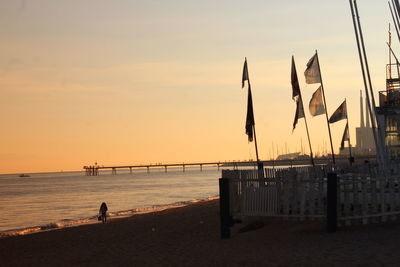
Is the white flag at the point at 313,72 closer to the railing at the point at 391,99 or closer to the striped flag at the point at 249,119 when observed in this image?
the striped flag at the point at 249,119

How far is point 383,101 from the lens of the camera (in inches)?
1649

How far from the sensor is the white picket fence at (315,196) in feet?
55.4

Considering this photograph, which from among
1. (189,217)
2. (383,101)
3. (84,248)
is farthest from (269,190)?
(383,101)

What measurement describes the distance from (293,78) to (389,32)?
92.1 ft

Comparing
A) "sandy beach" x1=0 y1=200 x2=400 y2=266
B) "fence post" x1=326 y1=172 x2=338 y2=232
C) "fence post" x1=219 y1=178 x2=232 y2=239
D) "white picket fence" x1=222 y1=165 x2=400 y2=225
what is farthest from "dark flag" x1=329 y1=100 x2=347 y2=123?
"fence post" x1=326 y1=172 x2=338 y2=232

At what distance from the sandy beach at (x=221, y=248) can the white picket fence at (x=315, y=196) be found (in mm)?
528

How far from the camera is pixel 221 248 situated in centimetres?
1617

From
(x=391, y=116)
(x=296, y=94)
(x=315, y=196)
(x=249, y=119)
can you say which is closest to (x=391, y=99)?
(x=391, y=116)

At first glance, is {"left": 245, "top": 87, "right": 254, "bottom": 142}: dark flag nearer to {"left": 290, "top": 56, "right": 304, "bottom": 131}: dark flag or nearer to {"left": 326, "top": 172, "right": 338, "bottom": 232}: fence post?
{"left": 290, "top": 56, "right": 304, "bottom": 131}: dark flag

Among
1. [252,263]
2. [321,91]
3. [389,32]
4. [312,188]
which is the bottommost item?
[252,263]

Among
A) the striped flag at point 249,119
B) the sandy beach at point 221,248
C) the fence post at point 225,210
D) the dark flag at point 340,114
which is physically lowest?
the sandy beach at point 221,248

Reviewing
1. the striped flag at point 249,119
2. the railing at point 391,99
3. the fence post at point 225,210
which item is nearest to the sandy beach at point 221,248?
the fence post at point 225,210

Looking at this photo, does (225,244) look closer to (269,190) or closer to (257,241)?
(257,241)

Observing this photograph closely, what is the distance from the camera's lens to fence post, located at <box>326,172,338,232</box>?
53.7 feet
